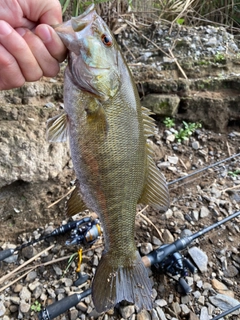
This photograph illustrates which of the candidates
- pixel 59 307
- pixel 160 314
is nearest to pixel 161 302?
pixel 160 314

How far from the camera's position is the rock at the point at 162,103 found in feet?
12.4

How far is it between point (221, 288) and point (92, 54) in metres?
2.05

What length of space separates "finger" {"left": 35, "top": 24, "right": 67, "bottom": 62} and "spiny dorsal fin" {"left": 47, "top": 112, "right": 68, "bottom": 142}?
0.30 m

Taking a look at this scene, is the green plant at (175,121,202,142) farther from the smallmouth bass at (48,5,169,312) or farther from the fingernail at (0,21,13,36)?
the fingernail at (0,21,13,36)

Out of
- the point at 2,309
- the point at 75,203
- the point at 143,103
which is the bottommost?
the point at 2,309

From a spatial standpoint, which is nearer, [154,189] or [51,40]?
[51,40]

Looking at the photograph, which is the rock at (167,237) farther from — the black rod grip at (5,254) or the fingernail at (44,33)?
the fingernail at (44,33)

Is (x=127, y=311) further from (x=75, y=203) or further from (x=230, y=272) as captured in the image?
(x=75, y=203)


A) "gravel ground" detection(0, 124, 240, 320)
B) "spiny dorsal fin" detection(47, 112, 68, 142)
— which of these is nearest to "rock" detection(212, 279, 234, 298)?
"gravel ground" detection(0, 124, 240, 320)

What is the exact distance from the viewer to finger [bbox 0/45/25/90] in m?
1.38

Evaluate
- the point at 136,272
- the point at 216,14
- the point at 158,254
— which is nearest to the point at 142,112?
the point at 136,272

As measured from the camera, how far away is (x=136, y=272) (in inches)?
69.0

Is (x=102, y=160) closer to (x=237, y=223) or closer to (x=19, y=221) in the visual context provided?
(x=19, y=221)

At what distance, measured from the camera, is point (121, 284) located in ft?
5.73
